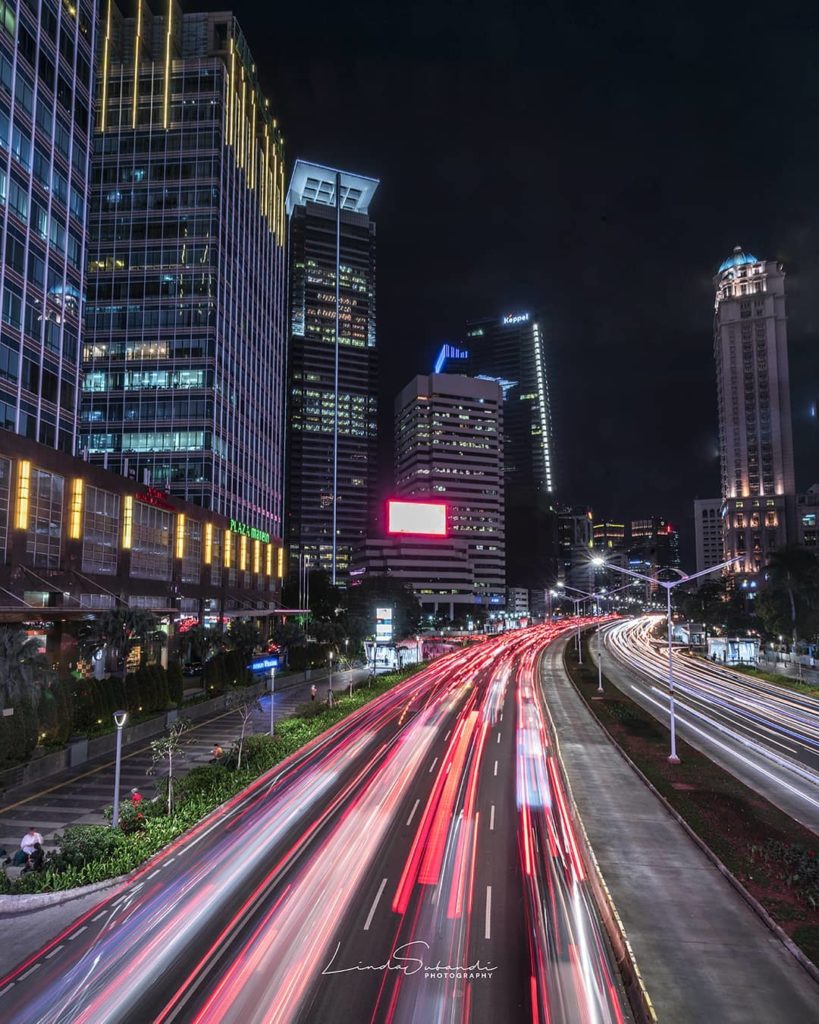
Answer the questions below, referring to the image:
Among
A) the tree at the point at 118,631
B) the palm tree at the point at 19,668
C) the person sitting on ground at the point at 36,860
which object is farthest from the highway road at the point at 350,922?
the tree at the point at 118,631

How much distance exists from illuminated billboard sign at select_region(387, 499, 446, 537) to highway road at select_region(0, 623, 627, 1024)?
14394cm

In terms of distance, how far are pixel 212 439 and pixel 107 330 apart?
23.5 m

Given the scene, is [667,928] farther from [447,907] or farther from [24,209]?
[24,209]

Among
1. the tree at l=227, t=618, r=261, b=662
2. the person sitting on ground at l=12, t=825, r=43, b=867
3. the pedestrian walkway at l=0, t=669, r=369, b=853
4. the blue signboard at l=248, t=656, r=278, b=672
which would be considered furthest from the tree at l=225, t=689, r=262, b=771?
the person sitting on ground at l=12, t=825, r=43, b=867

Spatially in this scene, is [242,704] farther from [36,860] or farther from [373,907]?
[373,907]

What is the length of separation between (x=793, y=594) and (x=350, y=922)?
88017 millimetres

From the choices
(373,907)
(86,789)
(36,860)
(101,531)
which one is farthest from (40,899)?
(101,531)

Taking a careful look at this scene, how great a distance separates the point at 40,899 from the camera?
19.6 meters

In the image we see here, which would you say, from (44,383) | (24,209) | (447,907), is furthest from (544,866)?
(24,209)

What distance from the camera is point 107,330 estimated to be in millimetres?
99938

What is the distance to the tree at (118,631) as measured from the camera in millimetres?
47281

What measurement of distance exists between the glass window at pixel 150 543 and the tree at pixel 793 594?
258ft

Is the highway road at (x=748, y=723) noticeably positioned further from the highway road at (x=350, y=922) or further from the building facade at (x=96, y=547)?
the building facade at (x=96, y=547)

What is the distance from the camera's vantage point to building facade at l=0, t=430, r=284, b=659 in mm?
49500
